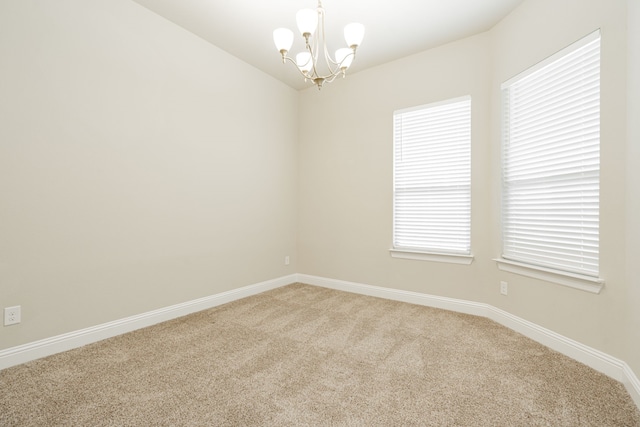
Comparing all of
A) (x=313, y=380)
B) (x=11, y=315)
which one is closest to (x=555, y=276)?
(x=313, y=380)

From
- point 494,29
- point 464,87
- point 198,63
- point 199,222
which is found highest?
point 494,29

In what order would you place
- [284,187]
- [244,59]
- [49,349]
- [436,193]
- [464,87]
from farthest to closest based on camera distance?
[284,187], [244,59], [436,193], [464,87], [49,349]

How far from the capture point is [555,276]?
2.28 meters

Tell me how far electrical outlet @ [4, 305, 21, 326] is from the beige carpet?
0.30 m

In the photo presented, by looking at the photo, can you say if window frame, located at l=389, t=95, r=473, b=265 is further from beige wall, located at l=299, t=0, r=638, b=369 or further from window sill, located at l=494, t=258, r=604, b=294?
window sill, located at l=494, t=258, r=604, b=294

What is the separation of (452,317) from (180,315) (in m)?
2.74

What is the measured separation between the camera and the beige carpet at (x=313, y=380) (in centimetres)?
151

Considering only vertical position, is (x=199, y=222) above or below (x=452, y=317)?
above

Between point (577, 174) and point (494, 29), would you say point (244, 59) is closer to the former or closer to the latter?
point (494, 29)

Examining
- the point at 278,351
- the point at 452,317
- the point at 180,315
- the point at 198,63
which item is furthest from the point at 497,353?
the point at 198,63

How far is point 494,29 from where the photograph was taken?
2881 mm

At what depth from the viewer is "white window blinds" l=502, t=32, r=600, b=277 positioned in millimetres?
2051

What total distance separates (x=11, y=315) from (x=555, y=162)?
4100mm

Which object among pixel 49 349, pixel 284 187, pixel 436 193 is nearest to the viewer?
pixel 49 349
